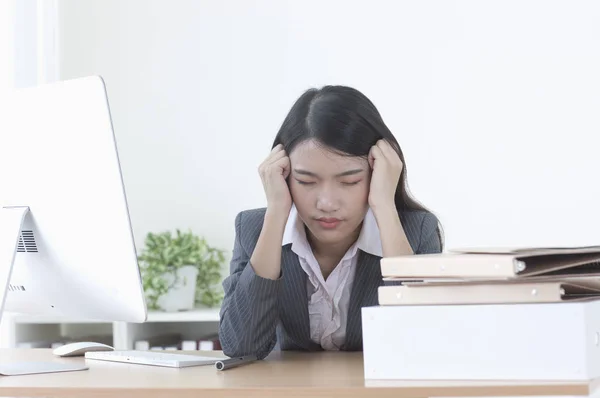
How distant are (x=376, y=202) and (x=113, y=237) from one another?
59cm

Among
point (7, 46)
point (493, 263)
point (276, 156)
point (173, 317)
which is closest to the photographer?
point (493, 263)

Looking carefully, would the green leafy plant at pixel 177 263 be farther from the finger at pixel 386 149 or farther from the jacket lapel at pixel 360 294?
the finger at pixel 386 149

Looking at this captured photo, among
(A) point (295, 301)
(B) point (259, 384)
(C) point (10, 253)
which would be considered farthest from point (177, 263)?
(B) point (259, 384)

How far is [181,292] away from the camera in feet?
11.2

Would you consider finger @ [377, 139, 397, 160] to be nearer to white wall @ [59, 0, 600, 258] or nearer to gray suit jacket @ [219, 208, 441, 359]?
gray suit jacket @ [219, 208, 441, 359]

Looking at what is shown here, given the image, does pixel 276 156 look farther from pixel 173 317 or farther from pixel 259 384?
pixel 173 317

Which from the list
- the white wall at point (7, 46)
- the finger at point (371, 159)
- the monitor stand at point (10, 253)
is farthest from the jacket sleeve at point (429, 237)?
the white wall at point (7, 46)

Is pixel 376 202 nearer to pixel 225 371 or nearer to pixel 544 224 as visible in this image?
pixel 225 371

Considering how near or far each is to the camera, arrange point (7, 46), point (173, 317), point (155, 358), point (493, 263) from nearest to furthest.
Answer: point (493, 263)
point (155, 358)
point (173, 317)
point (7, 46)

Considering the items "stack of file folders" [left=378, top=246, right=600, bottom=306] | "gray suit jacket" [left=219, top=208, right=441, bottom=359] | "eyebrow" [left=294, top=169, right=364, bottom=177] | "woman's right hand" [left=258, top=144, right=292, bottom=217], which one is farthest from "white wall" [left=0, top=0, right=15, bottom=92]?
"stack of file folders" [left=378, top=246, right=600, bottom=306]

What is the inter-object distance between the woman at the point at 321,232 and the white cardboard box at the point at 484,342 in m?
0.51

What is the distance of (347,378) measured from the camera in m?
1.35

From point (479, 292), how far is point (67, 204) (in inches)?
29.7

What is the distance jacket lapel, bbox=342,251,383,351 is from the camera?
75.9 inches
